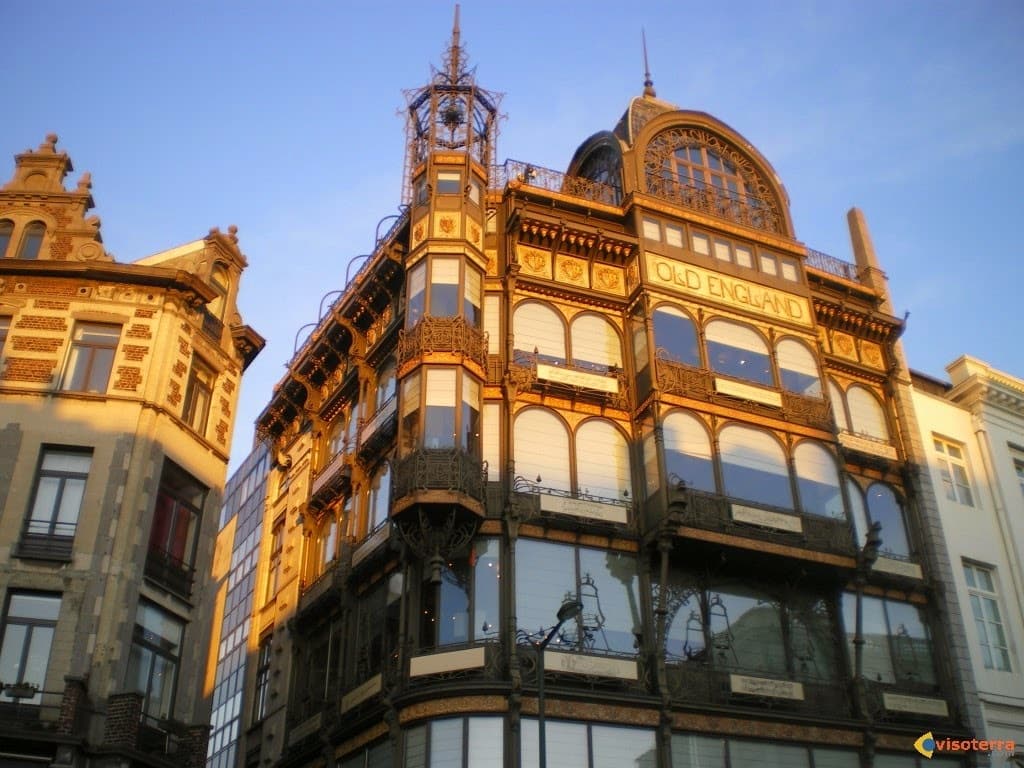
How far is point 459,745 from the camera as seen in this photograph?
26.8 metres

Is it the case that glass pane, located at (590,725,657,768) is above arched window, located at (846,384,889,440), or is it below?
below

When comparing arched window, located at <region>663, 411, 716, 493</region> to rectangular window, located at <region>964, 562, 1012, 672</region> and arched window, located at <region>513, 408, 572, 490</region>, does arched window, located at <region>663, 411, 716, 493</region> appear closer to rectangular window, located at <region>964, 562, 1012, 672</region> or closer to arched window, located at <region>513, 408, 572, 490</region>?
arched window, located at <region>513, 408, 572, 490</region>

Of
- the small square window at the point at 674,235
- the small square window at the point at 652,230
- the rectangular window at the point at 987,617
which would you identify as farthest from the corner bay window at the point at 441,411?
the rectangular window at the point at 987,617

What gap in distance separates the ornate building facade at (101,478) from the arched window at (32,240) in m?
0.06

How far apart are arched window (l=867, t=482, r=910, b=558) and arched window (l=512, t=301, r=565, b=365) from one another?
456 inches

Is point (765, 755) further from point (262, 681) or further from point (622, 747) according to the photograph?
point (262, 681)

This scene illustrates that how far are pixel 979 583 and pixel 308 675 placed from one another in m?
22.0

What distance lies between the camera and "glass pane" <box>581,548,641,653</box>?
29.6 meters

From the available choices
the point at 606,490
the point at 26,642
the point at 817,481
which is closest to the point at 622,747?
the point at 606,490

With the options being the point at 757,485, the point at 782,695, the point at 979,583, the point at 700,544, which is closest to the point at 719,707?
the point at 782,695

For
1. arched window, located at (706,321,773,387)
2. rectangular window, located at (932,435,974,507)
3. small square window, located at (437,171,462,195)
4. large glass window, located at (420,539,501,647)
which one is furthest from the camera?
rectangular window, located at (932,435,974,507)

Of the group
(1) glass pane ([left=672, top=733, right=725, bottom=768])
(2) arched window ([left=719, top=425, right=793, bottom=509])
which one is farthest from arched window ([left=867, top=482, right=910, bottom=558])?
(1) glass pane ([left=672, top=733, right=725, bottom=768])

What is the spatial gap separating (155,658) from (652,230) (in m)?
19.5

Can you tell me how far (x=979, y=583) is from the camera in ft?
124
